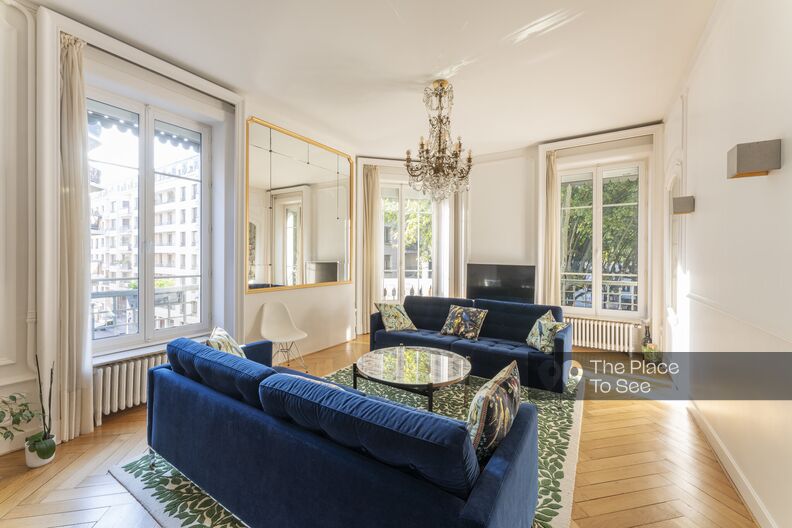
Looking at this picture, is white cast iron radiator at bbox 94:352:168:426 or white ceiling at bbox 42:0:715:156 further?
white cast iron radiator at bbox 94:352:168:426

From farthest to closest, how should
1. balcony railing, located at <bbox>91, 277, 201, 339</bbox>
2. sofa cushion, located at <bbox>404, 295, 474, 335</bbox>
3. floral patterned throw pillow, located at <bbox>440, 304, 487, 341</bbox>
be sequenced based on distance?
sofa cushion, located at <bbox>404, 295, 474, 335</bbox> < floral patterned throw pillow, located at <bbox>440, 304, 487, 341</bbox> < balcony railing, located at <bbox>91, 277, 201, 339</bbox>

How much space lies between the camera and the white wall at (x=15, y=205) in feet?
7.59

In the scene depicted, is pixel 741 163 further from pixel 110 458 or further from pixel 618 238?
pixel 110 458

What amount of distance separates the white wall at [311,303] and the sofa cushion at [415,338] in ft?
3.62

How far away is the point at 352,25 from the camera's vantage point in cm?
258

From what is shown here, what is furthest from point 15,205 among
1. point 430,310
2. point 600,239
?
point 600,239

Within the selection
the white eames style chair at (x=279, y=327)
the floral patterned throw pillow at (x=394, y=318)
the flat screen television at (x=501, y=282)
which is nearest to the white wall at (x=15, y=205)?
the white eames style chair at (x=279, y=327)

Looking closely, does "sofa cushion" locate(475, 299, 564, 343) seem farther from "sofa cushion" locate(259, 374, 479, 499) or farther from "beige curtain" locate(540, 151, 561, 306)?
"sofa cushion" locate(259, 374, 479, 499)

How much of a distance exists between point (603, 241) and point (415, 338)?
329 centimetres

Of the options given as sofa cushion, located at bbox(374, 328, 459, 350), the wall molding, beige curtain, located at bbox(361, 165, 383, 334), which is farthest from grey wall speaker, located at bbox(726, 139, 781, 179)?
beige curtain, located at bbox(361, 165, 383, 334)

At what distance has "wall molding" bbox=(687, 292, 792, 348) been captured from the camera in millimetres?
1633

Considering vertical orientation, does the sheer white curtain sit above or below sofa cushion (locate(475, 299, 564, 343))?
above

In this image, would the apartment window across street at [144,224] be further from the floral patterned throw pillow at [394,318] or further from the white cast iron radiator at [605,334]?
the white cast iron radiator at [605,334]

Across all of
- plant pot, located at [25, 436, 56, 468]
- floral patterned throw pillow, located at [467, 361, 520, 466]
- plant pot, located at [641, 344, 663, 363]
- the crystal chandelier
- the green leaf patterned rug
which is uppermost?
the crystal chandelier
